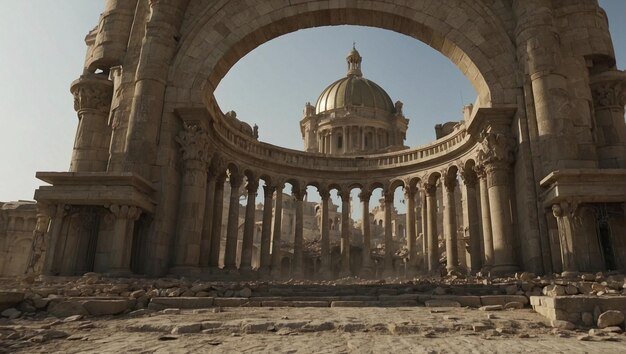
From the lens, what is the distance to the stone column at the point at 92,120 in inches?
749

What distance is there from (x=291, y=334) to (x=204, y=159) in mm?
13457

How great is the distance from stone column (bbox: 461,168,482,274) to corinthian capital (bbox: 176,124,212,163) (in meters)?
15.8

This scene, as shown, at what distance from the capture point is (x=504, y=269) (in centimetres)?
1728

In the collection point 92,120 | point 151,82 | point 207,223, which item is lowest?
point 207,223

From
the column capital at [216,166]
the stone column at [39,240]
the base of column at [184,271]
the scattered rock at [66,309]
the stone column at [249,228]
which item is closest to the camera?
the scattered rock at [66,309]

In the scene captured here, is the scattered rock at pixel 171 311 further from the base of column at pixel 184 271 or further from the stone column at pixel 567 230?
the stone column at pixel 567 230

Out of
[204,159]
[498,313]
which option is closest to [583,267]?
[498,313]

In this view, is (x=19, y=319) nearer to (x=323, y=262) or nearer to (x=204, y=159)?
(x=204, y=159)

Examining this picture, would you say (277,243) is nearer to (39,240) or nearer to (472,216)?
(472,216)

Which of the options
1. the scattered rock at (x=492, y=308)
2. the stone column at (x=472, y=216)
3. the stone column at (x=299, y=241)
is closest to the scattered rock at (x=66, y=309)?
the scattered rock at (x=492, y=308)

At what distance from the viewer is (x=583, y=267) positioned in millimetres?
14539

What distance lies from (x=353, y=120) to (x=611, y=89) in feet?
150

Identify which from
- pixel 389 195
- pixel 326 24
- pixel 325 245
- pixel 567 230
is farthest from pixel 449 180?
pixel 567 230

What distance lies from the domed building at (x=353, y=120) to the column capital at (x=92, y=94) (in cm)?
4241
